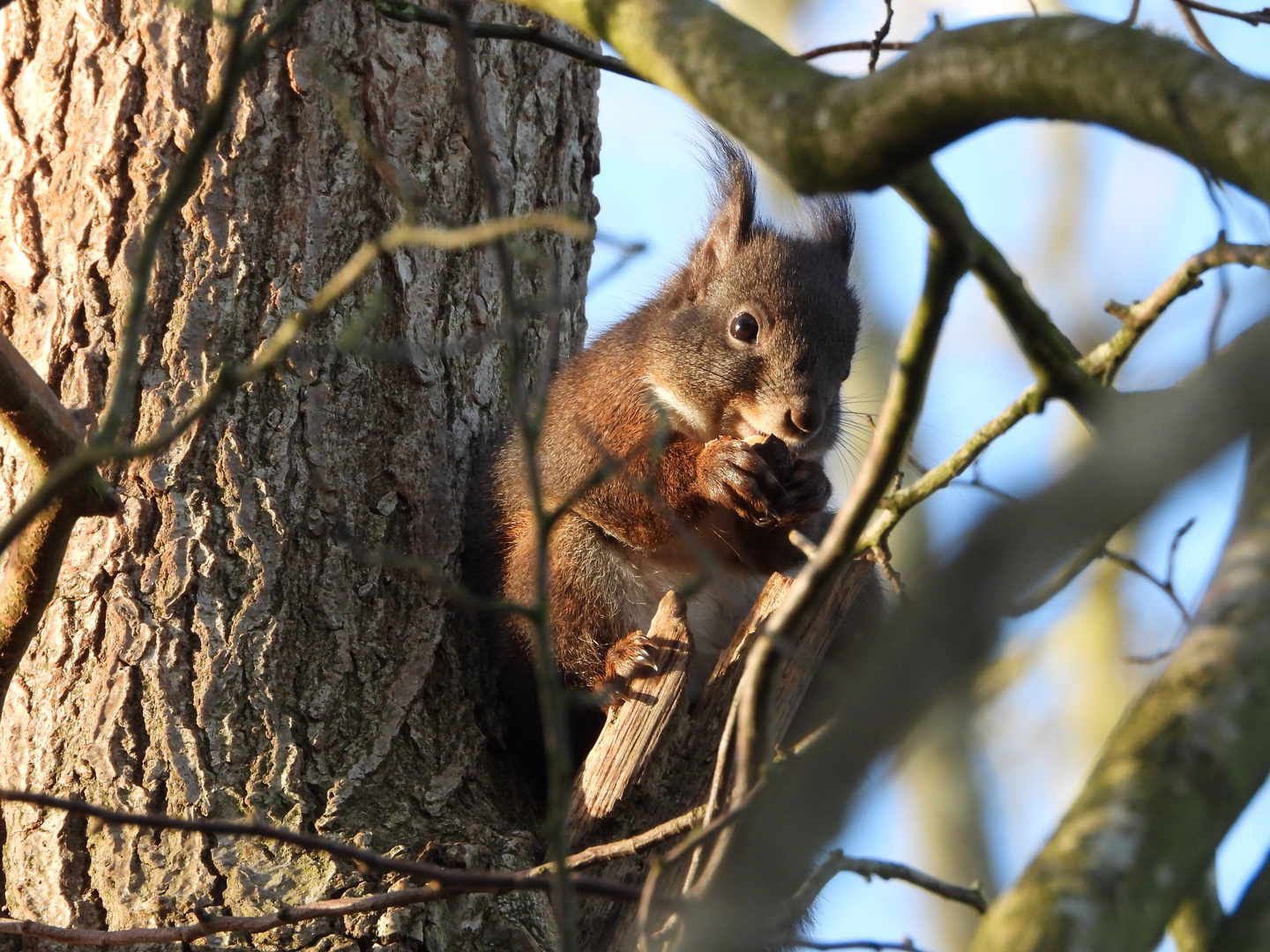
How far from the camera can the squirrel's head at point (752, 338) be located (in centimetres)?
337

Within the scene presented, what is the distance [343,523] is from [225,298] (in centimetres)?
52

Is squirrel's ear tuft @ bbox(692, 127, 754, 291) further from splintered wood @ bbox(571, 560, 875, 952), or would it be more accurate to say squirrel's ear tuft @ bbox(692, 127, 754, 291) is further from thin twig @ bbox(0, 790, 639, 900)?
thin twig @ bbox(0, 790, 639, 900)

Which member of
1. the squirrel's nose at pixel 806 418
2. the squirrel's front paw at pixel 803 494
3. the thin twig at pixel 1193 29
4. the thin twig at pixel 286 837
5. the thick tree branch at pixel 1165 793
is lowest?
the thin twig at pixel 286 837

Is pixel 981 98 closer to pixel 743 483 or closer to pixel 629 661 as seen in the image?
pixel 629 661

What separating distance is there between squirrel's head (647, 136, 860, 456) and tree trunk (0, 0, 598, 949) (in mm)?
561

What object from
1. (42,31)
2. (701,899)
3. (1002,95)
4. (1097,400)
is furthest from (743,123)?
(42,31)

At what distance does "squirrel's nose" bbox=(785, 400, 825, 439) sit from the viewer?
10.6ft

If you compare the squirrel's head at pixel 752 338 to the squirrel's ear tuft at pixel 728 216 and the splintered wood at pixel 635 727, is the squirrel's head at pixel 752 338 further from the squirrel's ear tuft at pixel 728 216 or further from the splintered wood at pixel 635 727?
the splintered wood at pixel 635 727

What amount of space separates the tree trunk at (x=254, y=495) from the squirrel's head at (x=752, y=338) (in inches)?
22.1

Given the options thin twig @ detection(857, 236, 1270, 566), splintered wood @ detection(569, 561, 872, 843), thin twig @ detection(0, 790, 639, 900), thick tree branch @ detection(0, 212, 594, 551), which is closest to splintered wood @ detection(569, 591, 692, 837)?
splintered wood @ detection(569, 561, 872, 843)

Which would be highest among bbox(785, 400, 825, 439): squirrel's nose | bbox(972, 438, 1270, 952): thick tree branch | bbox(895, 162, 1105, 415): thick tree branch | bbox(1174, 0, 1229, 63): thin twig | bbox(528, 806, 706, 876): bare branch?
bbox(1174, 0, 1229, 63): thin twig

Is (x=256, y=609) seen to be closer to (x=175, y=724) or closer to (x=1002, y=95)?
(x=175, y=724)

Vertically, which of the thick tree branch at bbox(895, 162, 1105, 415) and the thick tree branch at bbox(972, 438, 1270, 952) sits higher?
the thick tree branch at bbox(895, 162, 1105, 415)

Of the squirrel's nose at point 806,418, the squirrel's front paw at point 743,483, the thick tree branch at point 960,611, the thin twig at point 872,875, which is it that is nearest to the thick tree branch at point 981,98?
the thick tree branch at point 960,611
